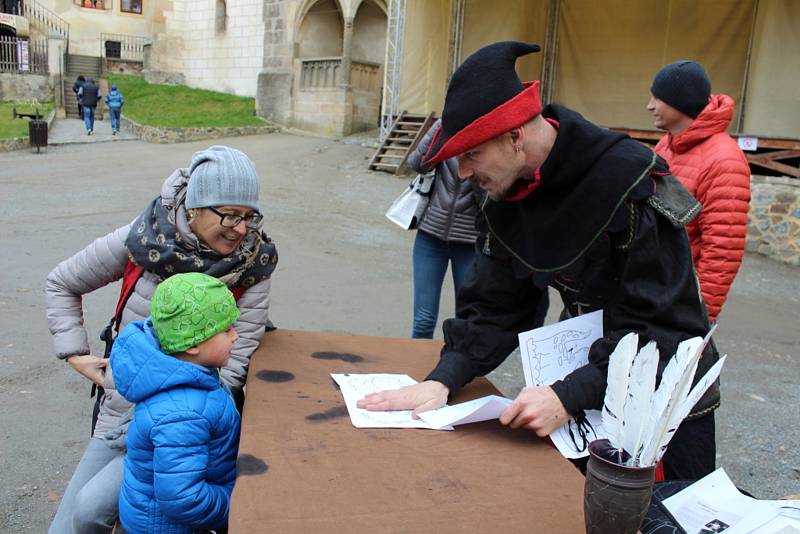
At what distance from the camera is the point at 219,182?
7.41ft

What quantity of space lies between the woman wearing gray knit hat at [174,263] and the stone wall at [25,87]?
27.2 meters

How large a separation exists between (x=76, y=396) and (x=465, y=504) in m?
3.10

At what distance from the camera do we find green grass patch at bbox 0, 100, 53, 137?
1722 centimetres

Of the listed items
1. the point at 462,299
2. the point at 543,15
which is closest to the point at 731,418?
the point at 462,299

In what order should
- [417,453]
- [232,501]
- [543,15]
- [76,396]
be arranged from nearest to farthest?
[232,501] < [417,453] < [76,396] < [543,15]

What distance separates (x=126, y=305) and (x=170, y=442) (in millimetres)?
797

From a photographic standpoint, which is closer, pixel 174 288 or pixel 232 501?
pixel 232 501

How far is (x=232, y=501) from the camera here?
4.59 feet

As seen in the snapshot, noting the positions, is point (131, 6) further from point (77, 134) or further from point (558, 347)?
point (558, 347)

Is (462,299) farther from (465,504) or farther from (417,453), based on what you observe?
(465,504)

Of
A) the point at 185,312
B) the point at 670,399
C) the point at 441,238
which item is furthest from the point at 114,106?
the point at 670,399

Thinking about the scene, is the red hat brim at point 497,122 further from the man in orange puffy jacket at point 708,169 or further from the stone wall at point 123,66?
the stone wall at point 123,66

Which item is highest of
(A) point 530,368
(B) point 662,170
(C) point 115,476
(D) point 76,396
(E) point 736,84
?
(E) point 736,84

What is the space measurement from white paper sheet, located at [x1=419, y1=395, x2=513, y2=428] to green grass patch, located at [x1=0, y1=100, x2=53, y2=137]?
17.9 meters
